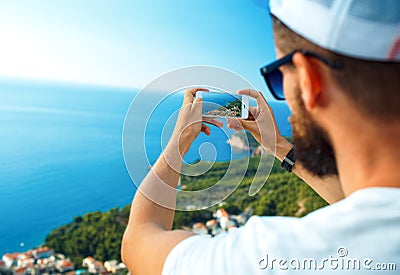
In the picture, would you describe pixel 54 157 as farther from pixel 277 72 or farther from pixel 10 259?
pixel 277 72

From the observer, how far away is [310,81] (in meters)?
0.49

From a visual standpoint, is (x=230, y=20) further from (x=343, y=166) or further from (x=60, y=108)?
(x=343, y=166)

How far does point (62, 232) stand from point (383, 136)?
10538mm

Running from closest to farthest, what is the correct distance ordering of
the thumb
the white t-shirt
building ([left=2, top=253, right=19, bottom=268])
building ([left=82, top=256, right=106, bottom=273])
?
the white t-shirt
the thumb
building ([left=82, top=256, right=106, bottom=273])
building ([left=2, top=253, right=19, bottom=268])

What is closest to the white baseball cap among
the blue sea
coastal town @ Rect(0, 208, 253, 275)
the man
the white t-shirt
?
the man

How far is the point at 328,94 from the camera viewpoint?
1.61ft

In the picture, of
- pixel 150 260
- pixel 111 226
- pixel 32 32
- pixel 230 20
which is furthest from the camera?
pixel 32 32

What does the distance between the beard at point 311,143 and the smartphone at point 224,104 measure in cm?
23

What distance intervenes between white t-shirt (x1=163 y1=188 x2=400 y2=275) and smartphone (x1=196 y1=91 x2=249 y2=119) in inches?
12.3

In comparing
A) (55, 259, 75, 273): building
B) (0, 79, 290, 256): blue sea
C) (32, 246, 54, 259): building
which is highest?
(0, 79, 290, 256): blue sea

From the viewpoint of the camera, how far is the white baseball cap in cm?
46

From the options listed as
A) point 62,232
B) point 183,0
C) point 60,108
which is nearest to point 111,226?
Result: point 62,232

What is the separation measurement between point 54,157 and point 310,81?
14770 millimetres

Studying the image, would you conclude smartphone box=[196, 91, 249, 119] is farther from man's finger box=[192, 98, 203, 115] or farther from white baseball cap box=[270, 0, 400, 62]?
white baseball cap box=[270, 0, 400, 62]
